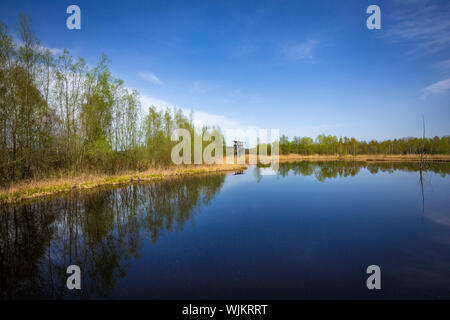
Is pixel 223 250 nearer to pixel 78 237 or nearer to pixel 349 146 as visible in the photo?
pixel 78 237

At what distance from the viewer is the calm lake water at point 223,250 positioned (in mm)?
3426

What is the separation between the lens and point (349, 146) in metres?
80.3

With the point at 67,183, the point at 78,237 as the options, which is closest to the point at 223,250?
the point at 78,237

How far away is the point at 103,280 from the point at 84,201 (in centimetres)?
714

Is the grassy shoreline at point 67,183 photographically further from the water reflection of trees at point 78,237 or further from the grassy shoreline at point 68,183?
the water reflection of trees at point 78,237

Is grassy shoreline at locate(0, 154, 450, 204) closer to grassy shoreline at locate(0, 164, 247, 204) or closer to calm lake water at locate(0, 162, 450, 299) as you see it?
grassy shoreline at locate(0, 164, 247, 204)

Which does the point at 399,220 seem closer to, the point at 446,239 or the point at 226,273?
the point at 446,239

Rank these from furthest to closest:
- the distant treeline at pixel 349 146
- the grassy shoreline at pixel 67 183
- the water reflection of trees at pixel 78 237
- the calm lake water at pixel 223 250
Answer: the distant treeline at pixel 349 146 < the grassy shoreline at pixel 67 183 < the water reflection of trees at pixel 78 237 < the calm lake water at pixel 223 250

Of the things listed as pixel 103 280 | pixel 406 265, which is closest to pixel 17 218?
pixel 103 280

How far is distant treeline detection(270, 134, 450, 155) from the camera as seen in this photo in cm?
6692

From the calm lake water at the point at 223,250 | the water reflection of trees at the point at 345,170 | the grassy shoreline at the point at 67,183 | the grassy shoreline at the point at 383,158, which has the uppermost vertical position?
the grassy shoreline at the point at 383,158

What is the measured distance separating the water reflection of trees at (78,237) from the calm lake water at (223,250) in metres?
0.03

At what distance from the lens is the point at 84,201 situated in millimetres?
9406

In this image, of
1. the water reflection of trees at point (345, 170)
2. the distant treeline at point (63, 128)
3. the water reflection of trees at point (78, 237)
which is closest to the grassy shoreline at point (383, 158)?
the water reflection of trees at point (345, 170)
